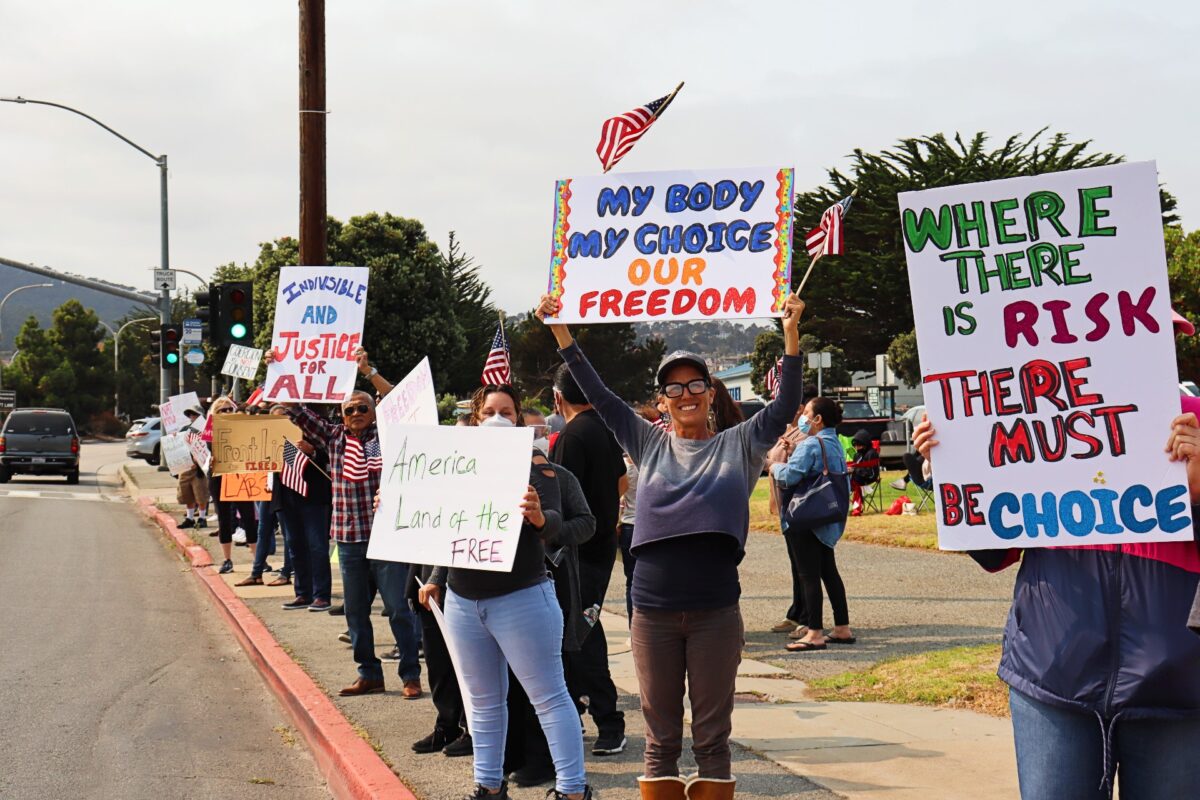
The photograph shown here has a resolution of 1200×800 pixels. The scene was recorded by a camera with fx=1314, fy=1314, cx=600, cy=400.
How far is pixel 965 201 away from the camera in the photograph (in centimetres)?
369

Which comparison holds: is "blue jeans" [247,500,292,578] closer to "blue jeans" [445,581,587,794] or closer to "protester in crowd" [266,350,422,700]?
"protester in crowd" [266,350,422,700]

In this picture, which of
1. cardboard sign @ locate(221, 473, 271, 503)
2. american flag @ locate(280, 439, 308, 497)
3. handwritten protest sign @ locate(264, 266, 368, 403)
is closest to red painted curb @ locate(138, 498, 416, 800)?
cardboard sign @ locate(221, 473, 271, 503)

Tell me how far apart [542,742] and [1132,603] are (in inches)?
138

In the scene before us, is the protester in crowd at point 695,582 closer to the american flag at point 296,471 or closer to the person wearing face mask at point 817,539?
the person wearing face mask at point 817,539

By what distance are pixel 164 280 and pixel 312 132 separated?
731 inches

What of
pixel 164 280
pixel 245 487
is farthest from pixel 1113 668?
pixel 164 280

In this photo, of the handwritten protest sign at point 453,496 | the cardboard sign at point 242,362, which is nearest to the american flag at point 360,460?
the handwritten protest sign at point 453,496

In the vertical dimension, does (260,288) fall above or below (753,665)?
above

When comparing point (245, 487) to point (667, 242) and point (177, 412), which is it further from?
point (667, 242)

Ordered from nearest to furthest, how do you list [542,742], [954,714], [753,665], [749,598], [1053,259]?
[1053,259]
[542,742]
[954,714]
[753,665]
[749,598]

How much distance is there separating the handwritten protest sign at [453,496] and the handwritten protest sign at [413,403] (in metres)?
0.30

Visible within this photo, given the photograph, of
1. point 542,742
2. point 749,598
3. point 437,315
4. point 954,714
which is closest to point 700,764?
point 542,742

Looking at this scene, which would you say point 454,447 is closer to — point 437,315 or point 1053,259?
point 1053,259

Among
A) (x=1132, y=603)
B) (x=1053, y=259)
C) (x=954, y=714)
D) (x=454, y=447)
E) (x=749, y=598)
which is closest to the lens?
(x=1132, y=603)
